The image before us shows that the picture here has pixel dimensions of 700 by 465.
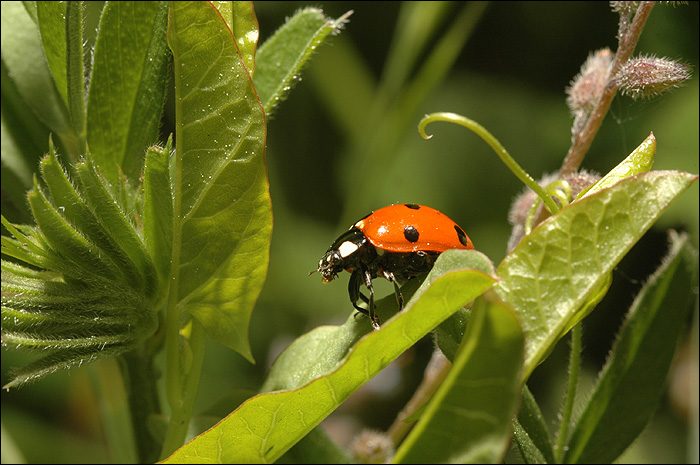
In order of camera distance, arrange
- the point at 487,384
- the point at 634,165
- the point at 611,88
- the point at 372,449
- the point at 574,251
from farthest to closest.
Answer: the point at 372,449
the point at 611,88
the point at 634,165
the point at 574,251
the point at 487,384

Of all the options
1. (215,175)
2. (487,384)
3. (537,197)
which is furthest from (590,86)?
(487,384)

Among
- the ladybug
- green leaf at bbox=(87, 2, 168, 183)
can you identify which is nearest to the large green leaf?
green leaf at bbox=(87, 2, 168, 183)

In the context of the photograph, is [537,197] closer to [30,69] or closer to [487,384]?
[487,384]

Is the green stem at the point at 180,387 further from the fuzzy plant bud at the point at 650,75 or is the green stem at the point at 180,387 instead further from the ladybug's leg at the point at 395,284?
the fuzzy plant bud at the point at 650,75

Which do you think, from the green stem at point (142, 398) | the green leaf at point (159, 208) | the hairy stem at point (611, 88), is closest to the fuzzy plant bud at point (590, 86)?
the hairy stem at point (611, 88)

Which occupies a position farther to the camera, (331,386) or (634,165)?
(634,165)

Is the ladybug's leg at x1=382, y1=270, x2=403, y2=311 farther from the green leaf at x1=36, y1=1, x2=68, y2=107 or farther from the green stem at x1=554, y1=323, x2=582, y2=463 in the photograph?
the green leaf at x1=36, y1=1, x2=68, y2=107
